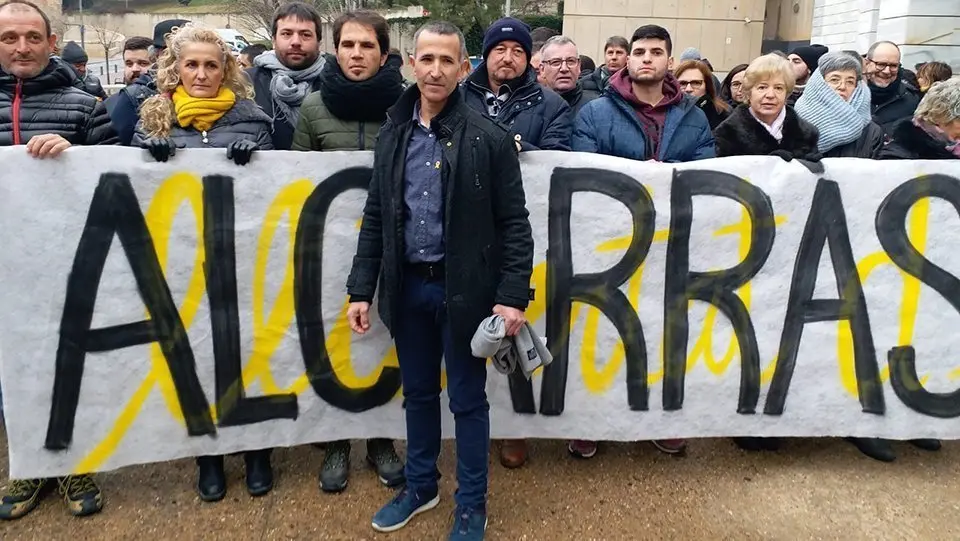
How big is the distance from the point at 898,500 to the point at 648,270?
1280mm

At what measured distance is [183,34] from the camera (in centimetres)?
288

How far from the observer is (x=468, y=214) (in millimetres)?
2400

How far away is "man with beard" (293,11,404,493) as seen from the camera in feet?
9.74

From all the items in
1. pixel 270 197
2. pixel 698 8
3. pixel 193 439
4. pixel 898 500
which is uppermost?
pixel 698 8

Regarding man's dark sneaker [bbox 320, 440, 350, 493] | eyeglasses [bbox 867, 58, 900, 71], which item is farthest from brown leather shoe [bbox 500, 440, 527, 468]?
eyeglasses [bbox 867, 58, 900, 71]

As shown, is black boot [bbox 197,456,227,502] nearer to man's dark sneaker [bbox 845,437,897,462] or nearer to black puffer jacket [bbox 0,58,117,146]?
black puffer jacket [bbox 0,58,117,146]

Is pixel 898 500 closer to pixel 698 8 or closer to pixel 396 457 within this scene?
pixel 396 457

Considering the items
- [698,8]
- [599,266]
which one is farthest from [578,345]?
[698,8]

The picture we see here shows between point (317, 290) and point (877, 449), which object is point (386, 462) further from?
point (877, 449)

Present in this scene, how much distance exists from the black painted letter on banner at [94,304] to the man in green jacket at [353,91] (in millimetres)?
679

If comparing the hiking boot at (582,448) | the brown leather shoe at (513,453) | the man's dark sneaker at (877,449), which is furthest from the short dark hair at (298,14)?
the man's dark sneaker at (877,449)

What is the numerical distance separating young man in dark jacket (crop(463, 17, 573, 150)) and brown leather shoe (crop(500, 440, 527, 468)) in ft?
4.00

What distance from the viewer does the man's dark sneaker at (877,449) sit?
3.30m

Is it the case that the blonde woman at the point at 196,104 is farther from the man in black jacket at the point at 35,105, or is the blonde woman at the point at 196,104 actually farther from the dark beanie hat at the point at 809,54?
the dark beanie hat at the point at 809,54
